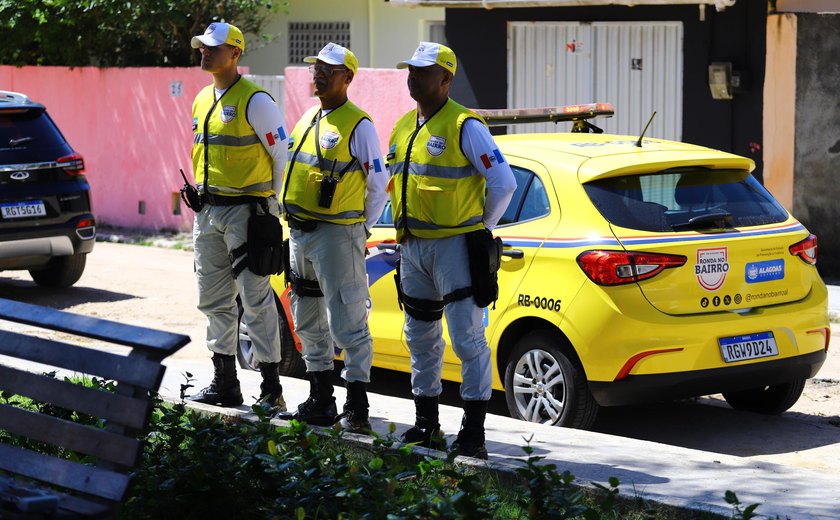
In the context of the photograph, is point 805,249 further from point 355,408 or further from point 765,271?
point 355,408

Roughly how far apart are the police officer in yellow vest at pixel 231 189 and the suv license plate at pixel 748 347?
93.3 inches

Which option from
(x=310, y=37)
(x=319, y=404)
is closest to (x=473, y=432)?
(x=319, y=404)

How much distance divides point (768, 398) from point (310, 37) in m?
15.3

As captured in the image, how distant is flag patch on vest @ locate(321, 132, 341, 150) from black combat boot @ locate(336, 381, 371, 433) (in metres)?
1.19

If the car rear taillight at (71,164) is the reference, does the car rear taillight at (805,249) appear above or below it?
below

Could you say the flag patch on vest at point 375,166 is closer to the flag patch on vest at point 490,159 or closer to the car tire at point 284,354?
the flag patch on vest at point 490,159

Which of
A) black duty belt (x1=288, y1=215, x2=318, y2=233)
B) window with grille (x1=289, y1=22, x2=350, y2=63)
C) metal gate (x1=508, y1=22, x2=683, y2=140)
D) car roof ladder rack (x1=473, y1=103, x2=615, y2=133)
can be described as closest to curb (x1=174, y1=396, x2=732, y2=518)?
black duty belt (x1=288, y1=215, x2=318, y2=233)

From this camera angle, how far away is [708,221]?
24.5ft

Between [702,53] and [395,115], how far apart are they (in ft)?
13.0

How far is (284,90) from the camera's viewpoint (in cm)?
1744

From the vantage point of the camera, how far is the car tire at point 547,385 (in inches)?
292

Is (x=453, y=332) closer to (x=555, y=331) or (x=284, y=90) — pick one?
(x=555, y=331)

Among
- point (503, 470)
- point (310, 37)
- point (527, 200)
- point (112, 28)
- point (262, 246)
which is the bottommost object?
point (503, 470)

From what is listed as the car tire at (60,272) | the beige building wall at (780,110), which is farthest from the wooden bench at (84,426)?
the beige building wall at (780,110)
